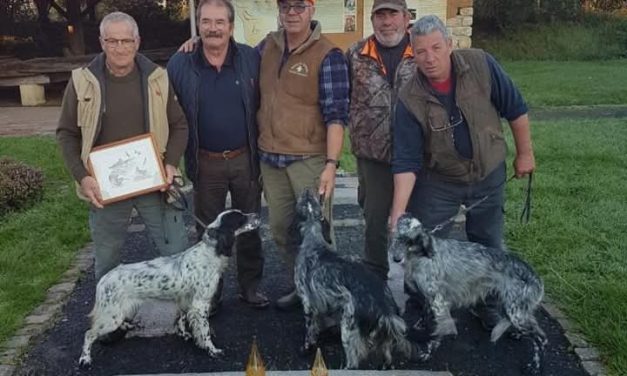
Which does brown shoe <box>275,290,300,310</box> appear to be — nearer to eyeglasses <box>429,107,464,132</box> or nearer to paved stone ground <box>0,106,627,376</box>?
paved stone ground <box>0,106,627,376</box>

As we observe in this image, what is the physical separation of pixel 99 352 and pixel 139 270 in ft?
2.13

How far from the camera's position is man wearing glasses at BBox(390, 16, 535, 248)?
3713 millimetres

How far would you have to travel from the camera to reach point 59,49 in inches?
783

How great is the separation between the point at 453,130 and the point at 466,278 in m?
0.90

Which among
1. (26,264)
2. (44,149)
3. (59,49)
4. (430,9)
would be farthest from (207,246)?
(59,49)

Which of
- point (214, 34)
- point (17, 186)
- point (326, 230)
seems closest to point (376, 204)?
point (326, 230)

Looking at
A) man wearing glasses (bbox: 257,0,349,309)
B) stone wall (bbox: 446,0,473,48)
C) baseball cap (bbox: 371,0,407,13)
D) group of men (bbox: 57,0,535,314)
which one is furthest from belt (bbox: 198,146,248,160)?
stone wall (bbox: 446,0,473,48)

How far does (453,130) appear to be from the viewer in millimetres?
3793

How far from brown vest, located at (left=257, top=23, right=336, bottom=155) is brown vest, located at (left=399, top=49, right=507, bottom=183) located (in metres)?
0.61

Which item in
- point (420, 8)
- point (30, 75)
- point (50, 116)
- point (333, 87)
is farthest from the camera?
point (30, 75)

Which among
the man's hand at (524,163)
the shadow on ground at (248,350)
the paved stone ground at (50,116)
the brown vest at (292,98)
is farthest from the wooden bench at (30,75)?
the man's hand at (524,163)

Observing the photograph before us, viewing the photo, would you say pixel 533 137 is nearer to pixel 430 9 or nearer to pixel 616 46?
pixel 430 9

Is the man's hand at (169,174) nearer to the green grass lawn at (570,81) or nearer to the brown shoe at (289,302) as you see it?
the brown shoe at (289,302)

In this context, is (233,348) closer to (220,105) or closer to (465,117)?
(220,105)
